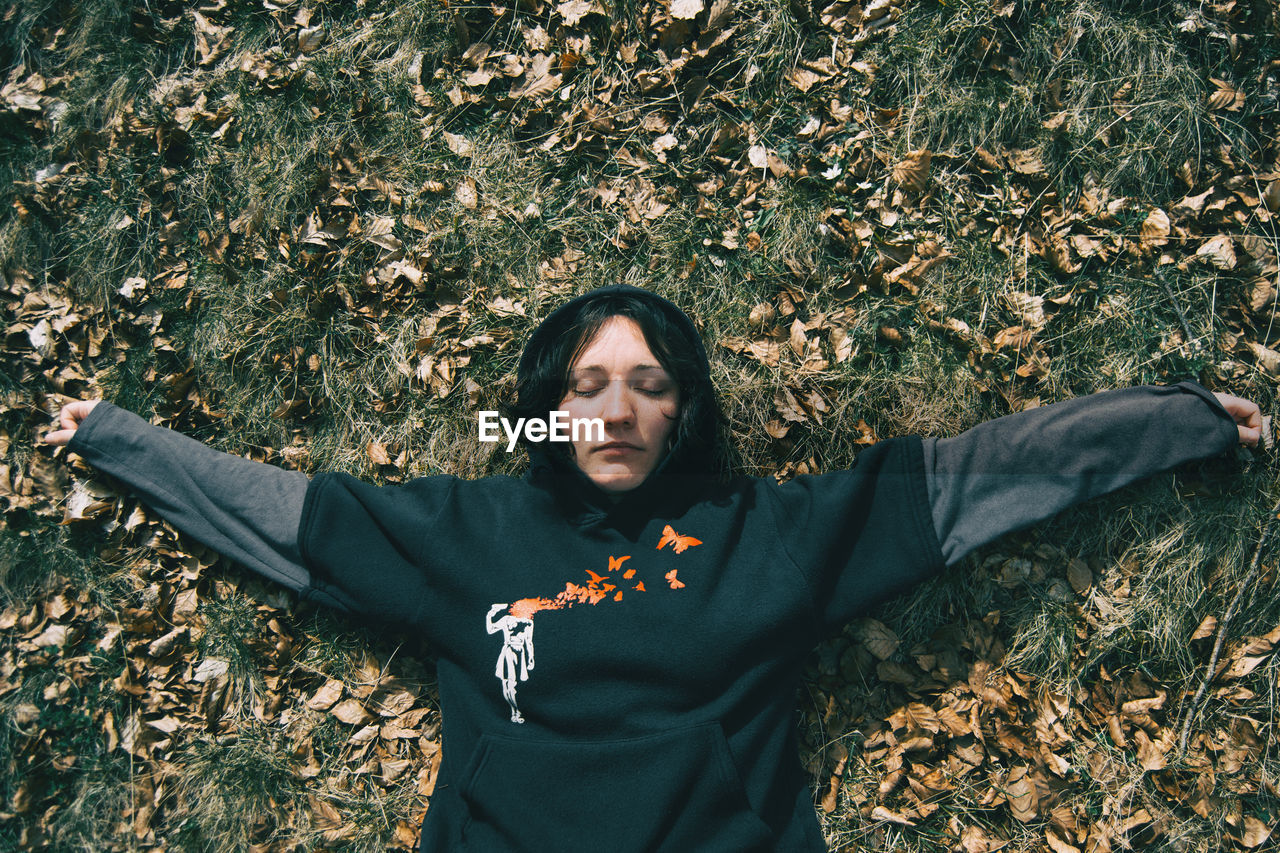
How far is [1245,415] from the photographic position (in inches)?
136

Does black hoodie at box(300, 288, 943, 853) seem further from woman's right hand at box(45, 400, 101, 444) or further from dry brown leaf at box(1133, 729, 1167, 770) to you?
dry brown leaf at box(1133, 729, 1167, 770)

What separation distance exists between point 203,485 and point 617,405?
2.12 metres

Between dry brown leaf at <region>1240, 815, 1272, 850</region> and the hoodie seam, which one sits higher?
the hoodie seam

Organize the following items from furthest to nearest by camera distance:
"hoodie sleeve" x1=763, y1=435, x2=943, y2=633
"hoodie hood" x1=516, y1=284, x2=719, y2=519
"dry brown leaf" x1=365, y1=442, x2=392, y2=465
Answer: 1. "dry brown leaf" x1=365, y1=442, x2=392, y2=465
2. "hoodie hood" x1=516, y1=284, x2=719, y2=519
3. "hoodie sleeve" x1=763, y1=435, x2=943, y2=633

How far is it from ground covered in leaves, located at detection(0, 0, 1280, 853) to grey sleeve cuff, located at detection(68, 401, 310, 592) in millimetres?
362

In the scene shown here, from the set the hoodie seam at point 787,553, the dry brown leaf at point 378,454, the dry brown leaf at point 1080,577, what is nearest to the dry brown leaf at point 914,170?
the hoodie seam at point 787,553

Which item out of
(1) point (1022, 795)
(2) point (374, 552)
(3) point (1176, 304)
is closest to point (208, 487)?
(2) point (374, 552)

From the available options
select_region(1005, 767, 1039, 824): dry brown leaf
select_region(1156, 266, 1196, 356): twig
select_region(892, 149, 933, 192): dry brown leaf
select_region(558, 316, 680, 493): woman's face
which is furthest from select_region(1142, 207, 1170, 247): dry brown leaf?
select_region(1005, 767, 1039, 824): dry brown leaf

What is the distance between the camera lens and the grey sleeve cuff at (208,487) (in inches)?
136

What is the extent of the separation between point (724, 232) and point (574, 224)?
859mm

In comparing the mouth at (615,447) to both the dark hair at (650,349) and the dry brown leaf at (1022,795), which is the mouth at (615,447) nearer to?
the dark hair at (650,349)

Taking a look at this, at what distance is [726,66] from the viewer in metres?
4.03

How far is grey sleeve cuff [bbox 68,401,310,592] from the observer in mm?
3443

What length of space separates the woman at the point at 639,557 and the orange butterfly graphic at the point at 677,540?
0.01 meters
